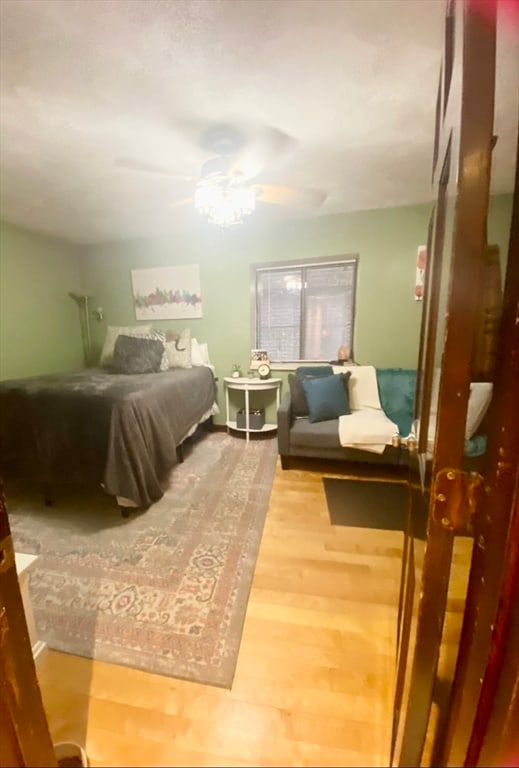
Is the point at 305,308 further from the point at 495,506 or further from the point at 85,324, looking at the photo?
the point at 495,506

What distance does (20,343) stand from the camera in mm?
3184

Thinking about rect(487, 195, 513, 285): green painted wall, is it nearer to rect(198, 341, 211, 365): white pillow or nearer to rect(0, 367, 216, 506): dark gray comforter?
rect(0, 367, 216, 506): dark gray comforter

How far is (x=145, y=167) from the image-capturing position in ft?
6.81

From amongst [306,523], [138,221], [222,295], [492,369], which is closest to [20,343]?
Result: [138,221]

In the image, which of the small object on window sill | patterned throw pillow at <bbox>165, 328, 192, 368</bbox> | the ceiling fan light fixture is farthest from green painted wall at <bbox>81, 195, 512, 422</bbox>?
the ceiling fan light fixture

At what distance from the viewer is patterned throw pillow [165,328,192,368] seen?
3.27 metres

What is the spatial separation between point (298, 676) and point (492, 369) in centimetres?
128

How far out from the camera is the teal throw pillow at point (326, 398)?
2.67 m

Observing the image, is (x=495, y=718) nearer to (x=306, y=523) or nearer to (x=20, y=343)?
(x=306, y=523)

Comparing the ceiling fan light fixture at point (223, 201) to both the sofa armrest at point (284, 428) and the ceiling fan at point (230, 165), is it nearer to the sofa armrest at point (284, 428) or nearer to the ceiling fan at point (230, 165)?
the ceiling fan at point (230, 165)

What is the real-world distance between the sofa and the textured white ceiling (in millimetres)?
1572

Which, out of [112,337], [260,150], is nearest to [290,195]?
[260,150]

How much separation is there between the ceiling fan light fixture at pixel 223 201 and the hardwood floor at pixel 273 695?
2074 millimetres

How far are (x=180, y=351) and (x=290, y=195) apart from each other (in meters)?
1.79
